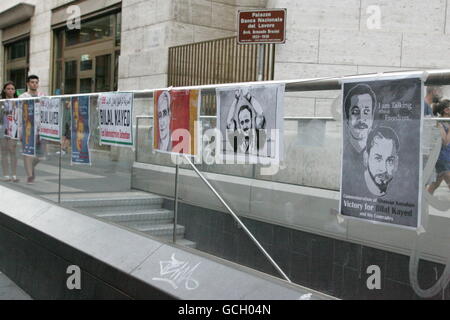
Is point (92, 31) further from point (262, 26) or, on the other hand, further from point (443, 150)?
point (443, 150)

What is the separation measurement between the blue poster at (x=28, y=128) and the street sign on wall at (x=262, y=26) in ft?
9.94

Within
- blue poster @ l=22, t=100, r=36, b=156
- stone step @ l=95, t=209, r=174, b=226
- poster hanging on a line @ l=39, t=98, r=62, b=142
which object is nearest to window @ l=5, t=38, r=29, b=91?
blue poster @ l=22, t=100, r=36, b=156

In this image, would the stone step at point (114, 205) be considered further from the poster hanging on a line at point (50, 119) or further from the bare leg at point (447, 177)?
the bare leg at point (447, 177)

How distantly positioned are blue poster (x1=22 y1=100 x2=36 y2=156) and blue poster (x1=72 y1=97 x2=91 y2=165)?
3.58 ft

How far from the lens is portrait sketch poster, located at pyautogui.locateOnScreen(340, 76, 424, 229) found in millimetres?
2537

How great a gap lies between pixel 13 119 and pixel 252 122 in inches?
177

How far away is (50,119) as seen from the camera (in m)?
5.80

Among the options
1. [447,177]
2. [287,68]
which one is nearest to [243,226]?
[447,177]

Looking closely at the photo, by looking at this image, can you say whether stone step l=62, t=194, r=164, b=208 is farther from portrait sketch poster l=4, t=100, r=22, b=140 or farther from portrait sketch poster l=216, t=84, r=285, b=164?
portrait sketch poster l=4, t=100, r=22, b=140

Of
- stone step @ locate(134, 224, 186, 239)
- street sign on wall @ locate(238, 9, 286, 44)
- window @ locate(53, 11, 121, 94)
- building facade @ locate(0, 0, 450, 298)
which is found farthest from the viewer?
window @ locate(53, 11, 121, 94)

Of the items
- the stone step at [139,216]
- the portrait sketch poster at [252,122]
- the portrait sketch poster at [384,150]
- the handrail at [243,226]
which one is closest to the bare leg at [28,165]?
the stone step at [139,216]

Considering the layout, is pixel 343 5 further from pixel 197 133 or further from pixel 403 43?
pixel 197 133

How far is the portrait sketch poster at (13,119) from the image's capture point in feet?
21.9

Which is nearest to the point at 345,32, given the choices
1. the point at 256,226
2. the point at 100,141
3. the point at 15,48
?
the point at 100,141
